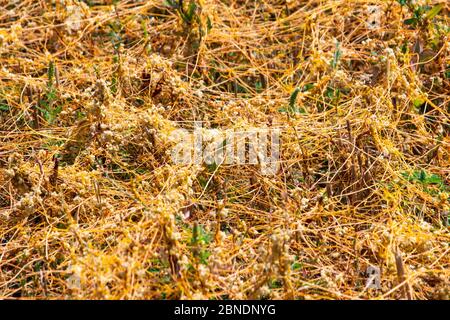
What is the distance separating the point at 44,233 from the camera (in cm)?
274

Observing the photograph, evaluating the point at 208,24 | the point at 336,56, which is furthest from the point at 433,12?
the point at 208,24

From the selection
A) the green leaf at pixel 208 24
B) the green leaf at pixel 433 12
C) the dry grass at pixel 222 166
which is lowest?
the dry grass at pixel 222 166

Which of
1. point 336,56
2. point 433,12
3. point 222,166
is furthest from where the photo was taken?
point 433,12

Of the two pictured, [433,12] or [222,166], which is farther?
[433,12]

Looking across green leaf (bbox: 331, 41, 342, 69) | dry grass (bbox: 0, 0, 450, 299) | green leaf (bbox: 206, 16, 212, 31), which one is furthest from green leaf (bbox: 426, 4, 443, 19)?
green leaf (bbox: 206, 16, 212, 31)

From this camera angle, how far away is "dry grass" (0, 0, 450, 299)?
2.49 meters

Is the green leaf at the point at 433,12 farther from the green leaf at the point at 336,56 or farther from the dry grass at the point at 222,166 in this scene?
the green leaf at the point at 336,56

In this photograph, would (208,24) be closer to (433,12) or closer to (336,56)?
(336,56)

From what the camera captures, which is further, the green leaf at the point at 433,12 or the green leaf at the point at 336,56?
the green leaf at the point at 433,12

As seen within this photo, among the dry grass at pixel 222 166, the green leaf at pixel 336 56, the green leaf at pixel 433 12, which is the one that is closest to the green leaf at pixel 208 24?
the dry grass at pixel 222 166

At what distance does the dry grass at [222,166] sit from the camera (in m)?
2.49

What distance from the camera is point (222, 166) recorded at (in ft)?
9.89

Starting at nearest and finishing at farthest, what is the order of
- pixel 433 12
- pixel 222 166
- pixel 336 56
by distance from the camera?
pixel 222 166
pixel 336 56
pixel 433 12
